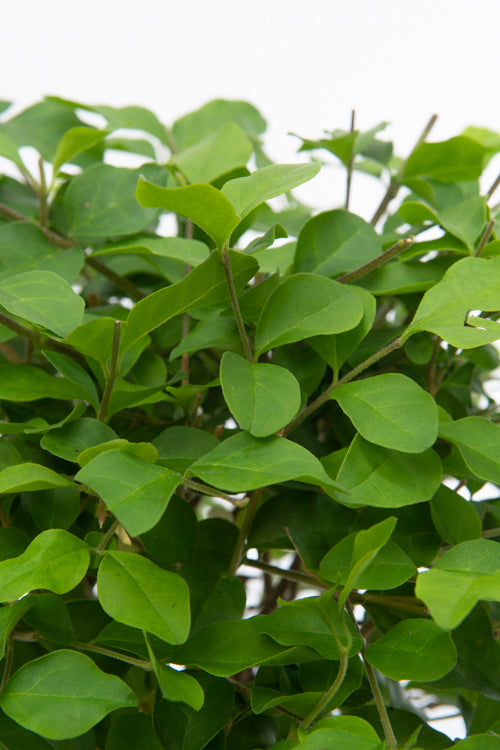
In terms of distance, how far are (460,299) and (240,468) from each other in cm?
11

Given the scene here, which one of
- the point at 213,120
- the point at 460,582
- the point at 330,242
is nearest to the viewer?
the point at 460,582

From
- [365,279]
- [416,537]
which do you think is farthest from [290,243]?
[416,537]

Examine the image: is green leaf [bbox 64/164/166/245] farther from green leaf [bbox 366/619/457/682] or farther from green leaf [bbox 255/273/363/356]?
green leaf [bbox 366/619/457/682]

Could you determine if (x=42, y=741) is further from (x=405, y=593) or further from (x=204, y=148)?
(x=204, y=148)

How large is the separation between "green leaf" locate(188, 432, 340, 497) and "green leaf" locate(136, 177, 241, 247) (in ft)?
0.25

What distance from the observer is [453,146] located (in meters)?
0.42

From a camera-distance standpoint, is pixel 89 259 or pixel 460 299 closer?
pixel 460 299

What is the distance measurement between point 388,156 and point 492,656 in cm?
31

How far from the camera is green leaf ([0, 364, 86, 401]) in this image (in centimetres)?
33

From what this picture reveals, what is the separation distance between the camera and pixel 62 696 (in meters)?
0.26

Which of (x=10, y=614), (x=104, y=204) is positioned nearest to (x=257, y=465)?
(x=10, y=614)

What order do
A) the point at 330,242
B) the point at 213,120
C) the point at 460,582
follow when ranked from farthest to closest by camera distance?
Answer: the point at 213,120
the point at 330,242
the point at 460,582

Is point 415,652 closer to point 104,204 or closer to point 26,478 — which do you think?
point 26,478

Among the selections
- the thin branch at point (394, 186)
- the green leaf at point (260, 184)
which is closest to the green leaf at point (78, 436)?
the green leaf at point (260, 184)
